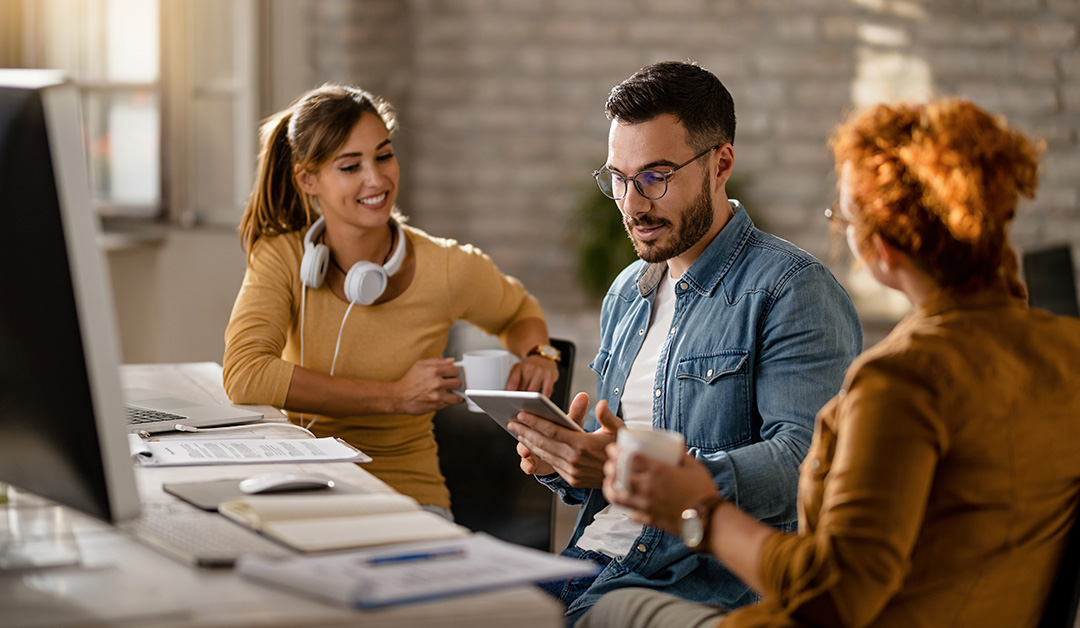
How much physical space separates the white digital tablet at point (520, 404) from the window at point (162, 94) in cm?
292

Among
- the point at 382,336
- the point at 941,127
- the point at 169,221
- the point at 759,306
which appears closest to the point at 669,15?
the point at 169,221

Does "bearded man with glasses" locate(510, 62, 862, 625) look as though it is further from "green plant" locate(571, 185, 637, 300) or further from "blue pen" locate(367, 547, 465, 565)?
"green plant" locate(571, 185, 637, 300)

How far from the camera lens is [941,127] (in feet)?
3.47

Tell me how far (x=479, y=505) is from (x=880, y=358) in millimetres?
1291

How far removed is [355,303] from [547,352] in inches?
15.9

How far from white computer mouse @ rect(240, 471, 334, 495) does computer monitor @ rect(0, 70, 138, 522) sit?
27cm

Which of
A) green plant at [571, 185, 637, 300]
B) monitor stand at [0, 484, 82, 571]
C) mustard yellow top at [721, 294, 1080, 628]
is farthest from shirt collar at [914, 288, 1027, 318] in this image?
green plant at [571, 185, 637, 300]

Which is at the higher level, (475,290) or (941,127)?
(941,127)

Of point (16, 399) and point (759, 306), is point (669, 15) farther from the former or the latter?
point (16, 399)

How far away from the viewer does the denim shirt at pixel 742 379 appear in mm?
1470

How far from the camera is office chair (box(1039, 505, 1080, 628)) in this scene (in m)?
1.06

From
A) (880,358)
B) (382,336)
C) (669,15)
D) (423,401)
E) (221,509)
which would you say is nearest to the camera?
(880,358)

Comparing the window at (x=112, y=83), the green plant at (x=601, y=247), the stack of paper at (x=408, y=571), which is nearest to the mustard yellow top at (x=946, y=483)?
the stack of paper at (x=408, y=571)

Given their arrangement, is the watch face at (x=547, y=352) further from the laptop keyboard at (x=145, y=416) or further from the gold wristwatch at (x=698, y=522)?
the gold wristwatch at (x=698, y=522)
